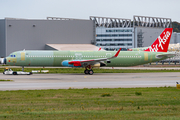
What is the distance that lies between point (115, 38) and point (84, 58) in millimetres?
99142

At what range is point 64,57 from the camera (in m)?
42.6

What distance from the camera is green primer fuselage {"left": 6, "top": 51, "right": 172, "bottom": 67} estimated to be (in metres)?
41.8

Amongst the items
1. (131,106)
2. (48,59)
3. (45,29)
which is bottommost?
(131,106)

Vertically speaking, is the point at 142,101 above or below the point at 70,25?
below

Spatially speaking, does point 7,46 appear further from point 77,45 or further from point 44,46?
point 77,45

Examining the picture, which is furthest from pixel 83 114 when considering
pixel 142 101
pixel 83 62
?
pixel 83 62

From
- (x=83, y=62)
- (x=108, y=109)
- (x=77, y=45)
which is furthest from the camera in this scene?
(x=77, y=45)

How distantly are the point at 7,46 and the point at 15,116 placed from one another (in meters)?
67.1

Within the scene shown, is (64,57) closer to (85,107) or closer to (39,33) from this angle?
(85,107)

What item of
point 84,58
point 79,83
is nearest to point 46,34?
point 84,58

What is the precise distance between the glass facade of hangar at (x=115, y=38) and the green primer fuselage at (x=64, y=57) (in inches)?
3598

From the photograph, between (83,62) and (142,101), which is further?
(83,62)

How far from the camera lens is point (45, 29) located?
78438 millimetres

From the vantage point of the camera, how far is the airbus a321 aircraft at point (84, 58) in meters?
41.7
